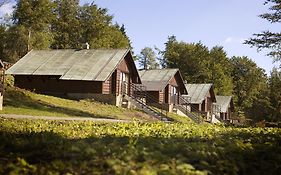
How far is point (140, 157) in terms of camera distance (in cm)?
653

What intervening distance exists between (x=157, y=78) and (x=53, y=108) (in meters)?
25.6

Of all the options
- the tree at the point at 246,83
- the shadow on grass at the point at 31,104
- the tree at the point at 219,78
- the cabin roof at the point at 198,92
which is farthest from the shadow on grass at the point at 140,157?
the tree at the point at 246,83

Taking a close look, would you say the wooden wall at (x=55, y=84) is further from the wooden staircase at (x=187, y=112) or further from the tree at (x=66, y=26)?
the tree at (x=66, y=26)

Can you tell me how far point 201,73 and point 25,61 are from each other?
175 feet

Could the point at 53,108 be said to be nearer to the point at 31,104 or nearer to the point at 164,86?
the point at 31,104

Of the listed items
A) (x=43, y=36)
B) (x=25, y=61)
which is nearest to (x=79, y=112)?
(x=25, y=61)

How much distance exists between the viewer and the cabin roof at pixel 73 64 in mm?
37781

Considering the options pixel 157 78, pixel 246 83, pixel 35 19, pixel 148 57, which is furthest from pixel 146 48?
pixel 157 78

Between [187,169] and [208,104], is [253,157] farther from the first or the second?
[208,104]

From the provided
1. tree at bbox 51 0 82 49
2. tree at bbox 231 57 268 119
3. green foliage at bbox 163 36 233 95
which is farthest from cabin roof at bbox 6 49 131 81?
tree at bbox 231 57 268 119

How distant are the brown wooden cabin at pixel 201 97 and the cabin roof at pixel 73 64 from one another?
864 inches

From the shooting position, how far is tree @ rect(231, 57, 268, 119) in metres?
99.9

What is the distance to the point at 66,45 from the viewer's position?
73.8 m

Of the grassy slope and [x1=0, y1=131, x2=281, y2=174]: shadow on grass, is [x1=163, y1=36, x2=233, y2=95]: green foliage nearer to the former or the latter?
the grassy slope
